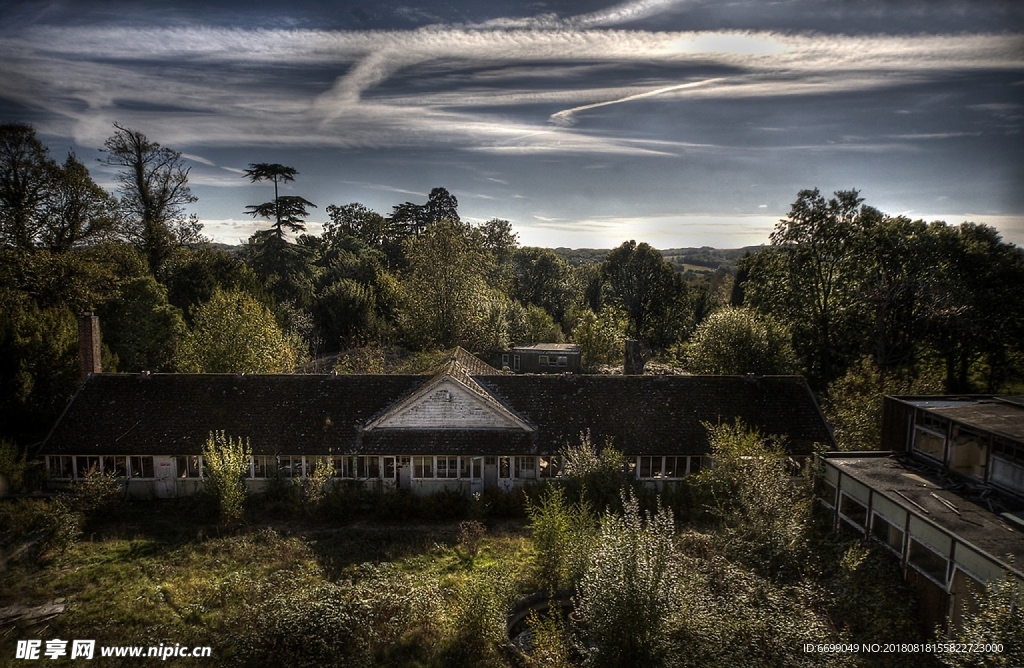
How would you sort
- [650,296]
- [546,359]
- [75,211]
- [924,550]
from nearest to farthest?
[924,550] < [75,211] < [546,359] < [650,296]

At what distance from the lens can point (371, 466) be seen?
24.7 metres

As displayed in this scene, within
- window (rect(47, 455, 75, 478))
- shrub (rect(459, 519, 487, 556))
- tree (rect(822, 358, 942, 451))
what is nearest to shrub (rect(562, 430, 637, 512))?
shrub (rect(459, 519, 487, 556))

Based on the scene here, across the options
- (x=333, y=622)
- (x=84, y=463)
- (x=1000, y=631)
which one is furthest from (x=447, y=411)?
(x=1000, y=631)

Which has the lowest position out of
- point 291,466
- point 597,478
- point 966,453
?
point 291,466

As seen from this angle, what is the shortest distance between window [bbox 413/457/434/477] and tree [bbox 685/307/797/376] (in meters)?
20.0

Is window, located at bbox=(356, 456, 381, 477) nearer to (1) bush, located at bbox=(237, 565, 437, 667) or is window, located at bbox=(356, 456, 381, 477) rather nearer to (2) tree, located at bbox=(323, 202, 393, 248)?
(1) bush, located at bbox=(237, 565, 437, 667)

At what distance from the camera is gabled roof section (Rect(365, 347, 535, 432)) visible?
24891mm

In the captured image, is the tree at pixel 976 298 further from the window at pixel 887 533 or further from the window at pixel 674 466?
the window at pixel 887 533

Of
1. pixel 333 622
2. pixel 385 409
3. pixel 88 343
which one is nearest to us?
pixel 333 622

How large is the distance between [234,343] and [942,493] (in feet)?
109

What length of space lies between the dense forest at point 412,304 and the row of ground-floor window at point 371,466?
23.4 feet

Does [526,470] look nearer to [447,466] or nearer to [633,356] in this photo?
[447,466]

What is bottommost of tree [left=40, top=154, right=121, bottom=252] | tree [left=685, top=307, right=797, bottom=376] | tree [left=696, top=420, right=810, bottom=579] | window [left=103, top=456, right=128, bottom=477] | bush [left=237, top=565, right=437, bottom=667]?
bush [left=237, top=565, right=437, bottom=667]

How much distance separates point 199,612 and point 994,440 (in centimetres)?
2511
